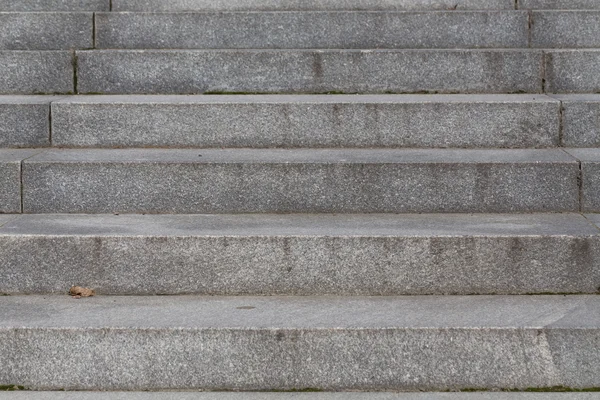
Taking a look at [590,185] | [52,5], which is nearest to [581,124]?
[590,185]

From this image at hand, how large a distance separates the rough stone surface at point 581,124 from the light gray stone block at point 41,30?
342cm

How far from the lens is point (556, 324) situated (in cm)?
363

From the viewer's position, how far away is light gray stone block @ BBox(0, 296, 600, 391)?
11.8 feet

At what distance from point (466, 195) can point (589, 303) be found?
3.16ft

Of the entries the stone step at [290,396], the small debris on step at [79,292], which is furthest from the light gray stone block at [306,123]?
the stone step at [290,396]

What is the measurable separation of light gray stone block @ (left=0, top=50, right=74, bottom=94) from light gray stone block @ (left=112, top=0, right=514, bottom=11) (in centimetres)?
110

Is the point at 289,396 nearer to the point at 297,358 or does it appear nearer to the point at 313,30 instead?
the point at 297,358

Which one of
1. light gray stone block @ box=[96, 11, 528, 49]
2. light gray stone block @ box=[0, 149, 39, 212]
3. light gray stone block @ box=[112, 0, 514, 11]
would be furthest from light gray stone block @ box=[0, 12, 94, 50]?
light gray stone block @ box=[0, 149, 39, 212]

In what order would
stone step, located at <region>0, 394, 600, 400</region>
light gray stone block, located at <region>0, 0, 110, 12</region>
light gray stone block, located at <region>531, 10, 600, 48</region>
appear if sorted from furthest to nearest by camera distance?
light gray stone block, located at <region>0, 0, 110, 12</region> < light gray stone block, located at <region>531, 10, 600, 48</region> < stone step, located at <region>0, 394, 600, 400</region>

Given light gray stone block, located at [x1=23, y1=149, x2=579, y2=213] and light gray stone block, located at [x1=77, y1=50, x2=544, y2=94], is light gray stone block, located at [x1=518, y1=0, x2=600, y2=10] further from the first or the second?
light gray stone block, located at [x1=23, y1=149, x2=579, y2=213]

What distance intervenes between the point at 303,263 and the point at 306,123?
129cm

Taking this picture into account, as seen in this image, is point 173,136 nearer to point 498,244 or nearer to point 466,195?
point 466,195

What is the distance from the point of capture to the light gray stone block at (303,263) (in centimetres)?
407

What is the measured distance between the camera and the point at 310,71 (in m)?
5.65
